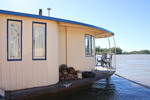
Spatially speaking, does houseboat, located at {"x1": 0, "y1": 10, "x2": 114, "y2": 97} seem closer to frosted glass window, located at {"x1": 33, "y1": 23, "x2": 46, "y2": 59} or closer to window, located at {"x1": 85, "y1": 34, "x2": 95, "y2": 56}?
frosted glass window, located at {"x1": 33, "y1": 23, "x2": 46, "y2": 59}

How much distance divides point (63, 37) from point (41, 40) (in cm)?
221

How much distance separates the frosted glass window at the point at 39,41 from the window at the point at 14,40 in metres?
A: 0.51

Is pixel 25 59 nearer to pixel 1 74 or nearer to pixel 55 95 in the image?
pixel 1 74

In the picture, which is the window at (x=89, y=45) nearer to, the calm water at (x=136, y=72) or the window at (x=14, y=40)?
the window at (x=14, y=40)

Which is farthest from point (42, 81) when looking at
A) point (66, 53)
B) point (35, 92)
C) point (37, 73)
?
point (66, 53)

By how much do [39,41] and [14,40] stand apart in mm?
845

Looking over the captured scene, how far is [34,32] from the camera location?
540 centimetres

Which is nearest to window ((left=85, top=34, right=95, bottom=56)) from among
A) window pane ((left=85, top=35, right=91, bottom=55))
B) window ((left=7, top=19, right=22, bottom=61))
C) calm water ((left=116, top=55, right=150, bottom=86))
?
window pane ((left=85, top=35, right=91, bottom=55))

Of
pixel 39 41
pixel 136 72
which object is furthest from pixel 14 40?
pixel 136 72

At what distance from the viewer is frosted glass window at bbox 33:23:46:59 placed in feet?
Answer: 17.7

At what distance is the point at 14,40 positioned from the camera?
5027 mm

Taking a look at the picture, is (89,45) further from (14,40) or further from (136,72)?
(136,72)

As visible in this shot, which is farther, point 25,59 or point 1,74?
point 25,59

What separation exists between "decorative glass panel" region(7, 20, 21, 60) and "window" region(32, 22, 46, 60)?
0.50 m
